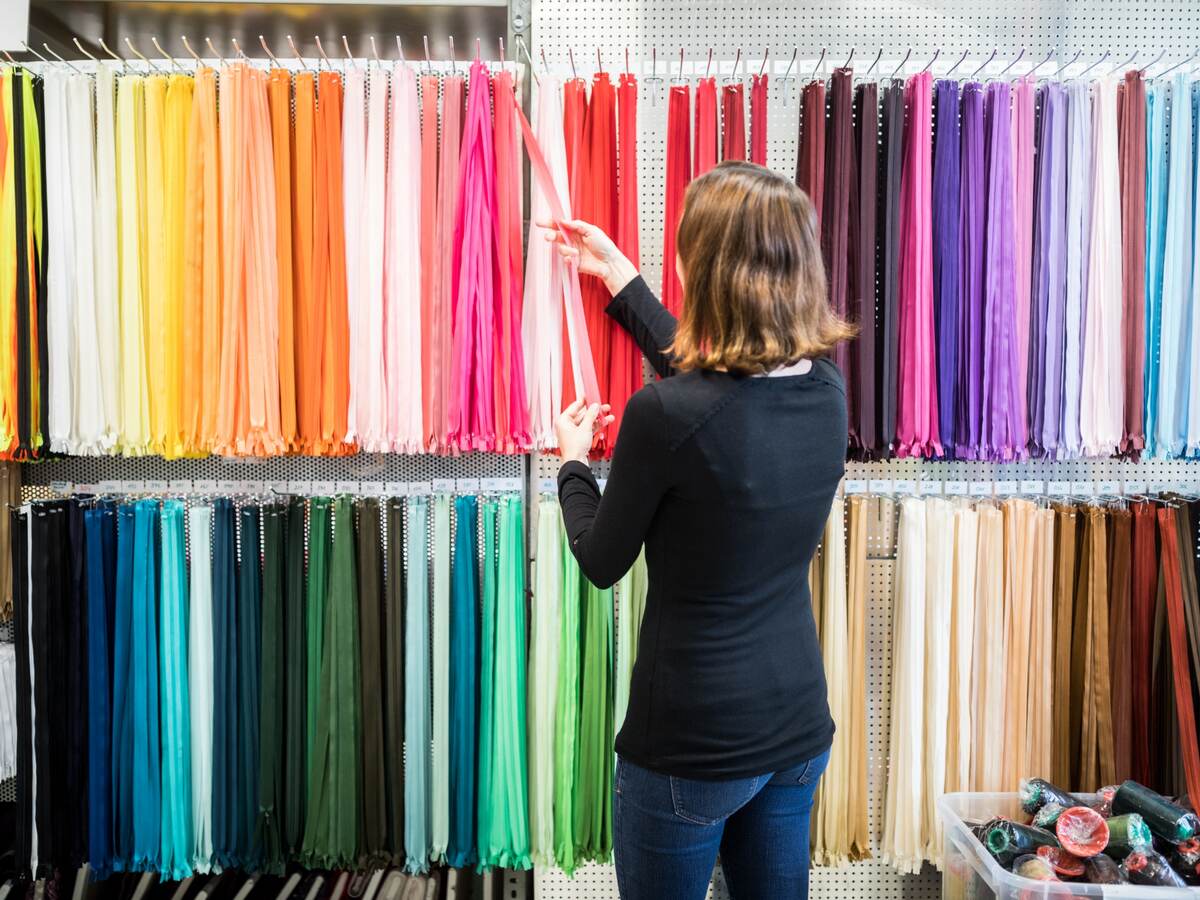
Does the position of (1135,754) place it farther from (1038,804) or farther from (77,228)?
(77,228)

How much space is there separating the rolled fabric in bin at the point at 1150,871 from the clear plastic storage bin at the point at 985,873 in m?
0.05

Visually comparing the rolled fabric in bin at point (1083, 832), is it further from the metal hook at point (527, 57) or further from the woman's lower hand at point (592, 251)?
the metal hook at point (527, 57)

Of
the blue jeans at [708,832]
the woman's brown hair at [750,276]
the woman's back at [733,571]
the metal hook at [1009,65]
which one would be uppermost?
the metal hook at [1009,65]

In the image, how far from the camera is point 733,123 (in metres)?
2.19

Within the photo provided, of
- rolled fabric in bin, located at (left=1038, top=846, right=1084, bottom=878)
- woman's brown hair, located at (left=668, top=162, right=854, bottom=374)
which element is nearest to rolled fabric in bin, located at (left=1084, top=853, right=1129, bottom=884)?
rolled fabric in bin, located at (left=1038, top=846, right=1084, bottom=878)

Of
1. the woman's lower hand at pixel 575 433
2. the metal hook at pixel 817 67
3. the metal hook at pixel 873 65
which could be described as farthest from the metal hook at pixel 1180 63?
the woman's lower hand at pixel 575 433

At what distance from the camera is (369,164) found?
216cm

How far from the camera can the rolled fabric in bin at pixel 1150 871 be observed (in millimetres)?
2031

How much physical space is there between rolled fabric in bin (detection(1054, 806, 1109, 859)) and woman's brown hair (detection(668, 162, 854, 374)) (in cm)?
151

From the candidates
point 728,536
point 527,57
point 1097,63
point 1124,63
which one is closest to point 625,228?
point 527,57

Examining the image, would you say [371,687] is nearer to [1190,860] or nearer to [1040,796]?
[1040,796]

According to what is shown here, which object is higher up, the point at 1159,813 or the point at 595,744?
the point at 595,744

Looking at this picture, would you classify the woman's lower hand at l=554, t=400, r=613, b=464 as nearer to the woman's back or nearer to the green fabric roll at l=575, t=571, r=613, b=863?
the woman's back

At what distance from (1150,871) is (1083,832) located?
17 cm
